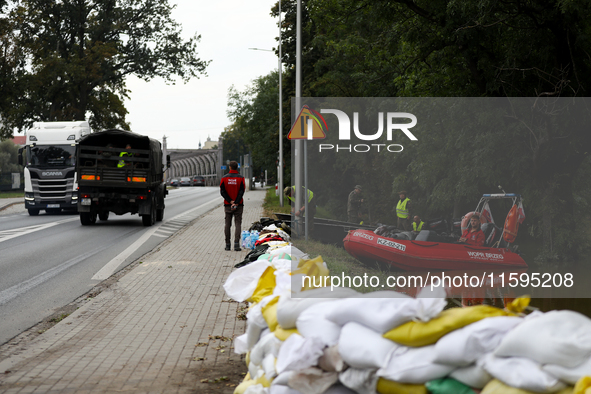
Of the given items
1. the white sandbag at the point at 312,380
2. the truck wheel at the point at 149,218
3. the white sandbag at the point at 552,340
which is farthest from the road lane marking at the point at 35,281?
the white sandbag at the point at 552,340

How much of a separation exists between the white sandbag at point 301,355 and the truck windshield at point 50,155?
81.2 feet

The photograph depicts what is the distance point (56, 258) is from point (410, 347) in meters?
12.0

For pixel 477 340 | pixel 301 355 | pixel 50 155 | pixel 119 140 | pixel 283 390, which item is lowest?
pixel 283 390

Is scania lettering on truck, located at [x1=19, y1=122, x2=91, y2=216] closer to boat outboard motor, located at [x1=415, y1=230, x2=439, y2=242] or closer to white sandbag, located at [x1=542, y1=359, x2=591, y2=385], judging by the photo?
boat outboard motor, located at [x1=415, y1=230, x2=439, y2=242]

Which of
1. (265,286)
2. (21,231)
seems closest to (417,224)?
(265,286)

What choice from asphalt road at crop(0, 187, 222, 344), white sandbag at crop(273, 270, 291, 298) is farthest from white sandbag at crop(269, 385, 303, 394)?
asphalt road at crop(0, 187, 222, 344)

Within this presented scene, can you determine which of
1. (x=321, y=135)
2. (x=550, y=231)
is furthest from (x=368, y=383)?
(x=550, y=231)

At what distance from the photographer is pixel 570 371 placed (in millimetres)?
2711

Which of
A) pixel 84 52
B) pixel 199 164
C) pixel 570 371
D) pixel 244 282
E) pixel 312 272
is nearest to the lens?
pixel 570 371

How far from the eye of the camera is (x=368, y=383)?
343 cm

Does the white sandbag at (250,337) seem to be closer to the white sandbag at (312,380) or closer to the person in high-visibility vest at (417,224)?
the white sandbag at (312,380)

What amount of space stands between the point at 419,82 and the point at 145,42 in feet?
86.3

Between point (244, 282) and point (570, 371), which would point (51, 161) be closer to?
point (244, 282)

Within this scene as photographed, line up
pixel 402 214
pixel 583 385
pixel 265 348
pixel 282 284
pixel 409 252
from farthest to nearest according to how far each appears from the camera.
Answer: pixel 402 214 < pixel 409 252 < pixel 282 284 < pixel 265 348 < pixel 583 385
